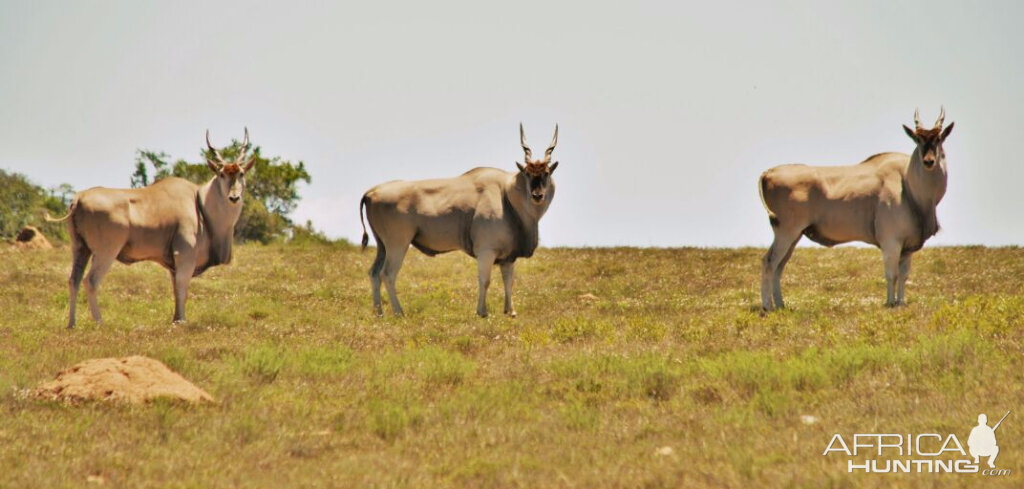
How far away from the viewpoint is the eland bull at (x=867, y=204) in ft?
68.6

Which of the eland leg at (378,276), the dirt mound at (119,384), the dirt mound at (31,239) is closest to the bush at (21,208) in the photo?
the dirt mound at (31,239)

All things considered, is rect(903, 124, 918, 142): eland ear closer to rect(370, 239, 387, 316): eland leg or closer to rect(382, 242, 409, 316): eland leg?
rect(382, 242, 409, 316): eland leg

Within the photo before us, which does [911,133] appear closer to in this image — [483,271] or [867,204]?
[867,204]

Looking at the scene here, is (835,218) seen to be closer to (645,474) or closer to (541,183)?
(541,183)

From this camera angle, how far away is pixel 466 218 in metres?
22.1

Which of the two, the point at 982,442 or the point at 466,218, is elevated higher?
the point at 466,218

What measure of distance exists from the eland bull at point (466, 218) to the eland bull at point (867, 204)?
4749 millimetres

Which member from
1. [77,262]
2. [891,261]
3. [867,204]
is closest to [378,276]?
[77,262]

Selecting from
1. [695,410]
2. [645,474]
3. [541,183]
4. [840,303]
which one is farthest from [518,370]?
[840,303]

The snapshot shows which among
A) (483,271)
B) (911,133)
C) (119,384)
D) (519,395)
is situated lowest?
(519,395)

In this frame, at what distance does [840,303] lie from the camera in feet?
70.4

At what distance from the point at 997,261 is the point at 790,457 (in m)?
22.9

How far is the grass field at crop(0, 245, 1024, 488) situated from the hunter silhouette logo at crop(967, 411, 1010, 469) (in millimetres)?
155

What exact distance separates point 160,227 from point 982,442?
1552cm
